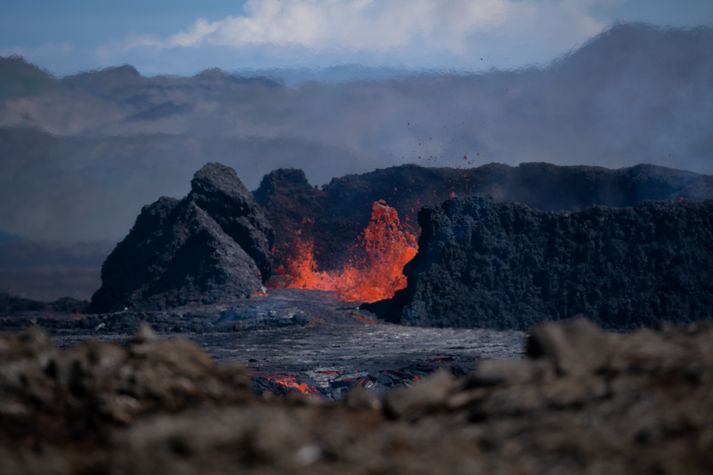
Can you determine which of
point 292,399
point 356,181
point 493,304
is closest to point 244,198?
point 356,181

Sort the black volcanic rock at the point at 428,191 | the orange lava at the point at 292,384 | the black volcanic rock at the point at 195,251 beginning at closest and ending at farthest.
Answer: the orange lava at the point at 292,384 < the black volcanic rock at the point at 195,251 < the black volcanic rock at the point at 428,191

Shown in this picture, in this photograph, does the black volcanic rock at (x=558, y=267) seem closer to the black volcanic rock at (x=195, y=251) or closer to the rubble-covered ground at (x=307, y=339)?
the rubble-covered ground at (x=307, y=339)

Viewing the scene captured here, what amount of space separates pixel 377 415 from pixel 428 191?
9110cm

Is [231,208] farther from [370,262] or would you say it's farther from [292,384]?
[292,384]

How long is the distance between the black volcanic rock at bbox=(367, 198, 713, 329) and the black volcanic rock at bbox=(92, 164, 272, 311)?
13.0 meters

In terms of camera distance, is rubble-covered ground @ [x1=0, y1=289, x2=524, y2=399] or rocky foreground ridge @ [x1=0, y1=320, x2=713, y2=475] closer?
rocky foreground ridge @ [x1=0, y1=320, x2=713, y2=475]

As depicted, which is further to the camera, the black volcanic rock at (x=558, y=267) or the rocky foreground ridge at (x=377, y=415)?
the black volcanic rock at (x=558, y=267)

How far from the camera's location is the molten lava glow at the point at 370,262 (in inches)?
3369

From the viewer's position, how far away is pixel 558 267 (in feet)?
231

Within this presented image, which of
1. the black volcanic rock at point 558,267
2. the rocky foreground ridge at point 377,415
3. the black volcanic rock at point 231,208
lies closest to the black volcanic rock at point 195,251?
the black volcanic rock at point 231,208

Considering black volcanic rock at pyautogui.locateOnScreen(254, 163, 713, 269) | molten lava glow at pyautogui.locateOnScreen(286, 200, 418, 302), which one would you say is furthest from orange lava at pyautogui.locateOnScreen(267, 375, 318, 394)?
black volcanic rock at pyautogui.locateOnScreen(254, 163, 713, 269)

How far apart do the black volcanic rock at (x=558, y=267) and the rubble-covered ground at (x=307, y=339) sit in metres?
3.68

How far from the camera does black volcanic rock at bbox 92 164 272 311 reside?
77250 millimetres

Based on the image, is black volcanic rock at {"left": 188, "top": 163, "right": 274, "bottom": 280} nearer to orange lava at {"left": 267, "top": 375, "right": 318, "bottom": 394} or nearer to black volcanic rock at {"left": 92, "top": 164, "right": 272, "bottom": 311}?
black volcanic rock at {"left": 92, "top": 164, "right": 272, "bottom": 311}
